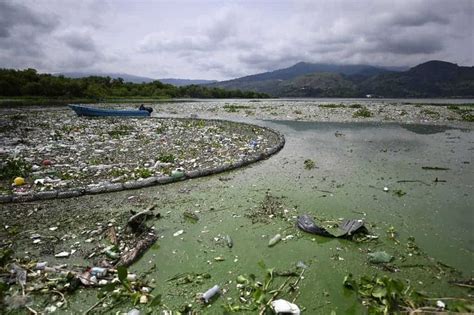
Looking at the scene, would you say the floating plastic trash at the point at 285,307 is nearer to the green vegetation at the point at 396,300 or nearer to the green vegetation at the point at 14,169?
the green vegetation at the point at 396,300

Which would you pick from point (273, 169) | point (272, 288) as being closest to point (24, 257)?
point (272, 288)

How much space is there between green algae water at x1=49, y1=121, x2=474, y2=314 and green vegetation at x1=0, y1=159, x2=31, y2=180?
4086 millimetres

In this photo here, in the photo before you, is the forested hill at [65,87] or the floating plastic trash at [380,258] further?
the forested hill at [65,87]

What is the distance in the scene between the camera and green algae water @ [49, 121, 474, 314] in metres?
3.89

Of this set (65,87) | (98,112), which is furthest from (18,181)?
(65,87)

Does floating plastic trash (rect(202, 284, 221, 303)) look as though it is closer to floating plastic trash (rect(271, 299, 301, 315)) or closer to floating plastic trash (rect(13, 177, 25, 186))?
floating plastic trash (rect(271, 299, 301, 315))

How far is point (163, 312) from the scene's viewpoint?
3432 millimetres

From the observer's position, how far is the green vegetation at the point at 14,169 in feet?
27.3

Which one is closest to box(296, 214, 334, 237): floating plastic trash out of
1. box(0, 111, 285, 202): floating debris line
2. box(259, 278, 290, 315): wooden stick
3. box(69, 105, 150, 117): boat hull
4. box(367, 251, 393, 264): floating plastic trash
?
box(367, 251, 393, 264): floating plastic trash

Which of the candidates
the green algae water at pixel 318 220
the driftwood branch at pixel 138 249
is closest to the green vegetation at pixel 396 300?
the green algae water at pixel 318 220

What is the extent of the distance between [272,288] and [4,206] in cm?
672

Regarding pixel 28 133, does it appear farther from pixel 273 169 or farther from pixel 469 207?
pixel 469 207

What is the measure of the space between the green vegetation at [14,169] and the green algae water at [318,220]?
4.09 meters

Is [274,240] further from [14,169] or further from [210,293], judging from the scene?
[14,169]
